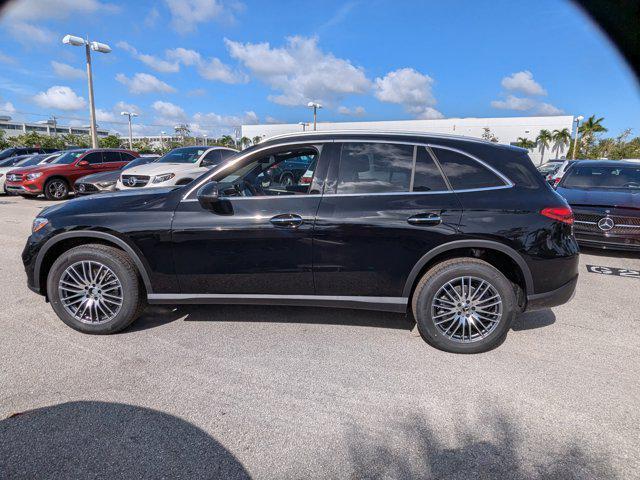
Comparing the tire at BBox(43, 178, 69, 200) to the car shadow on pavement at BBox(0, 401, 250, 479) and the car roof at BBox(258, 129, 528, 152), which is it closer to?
the car roof at BBox(258, 129, 528, 152)

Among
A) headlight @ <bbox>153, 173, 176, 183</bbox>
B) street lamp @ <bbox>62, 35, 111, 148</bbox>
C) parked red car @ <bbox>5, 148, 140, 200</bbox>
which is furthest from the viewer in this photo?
street lamp @ <bbox>62, 35, 111, 148</bbox>

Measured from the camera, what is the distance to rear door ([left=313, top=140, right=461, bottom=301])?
3.27 meters

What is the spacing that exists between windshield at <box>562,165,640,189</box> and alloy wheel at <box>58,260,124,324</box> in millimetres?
7828

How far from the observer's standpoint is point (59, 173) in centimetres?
1390

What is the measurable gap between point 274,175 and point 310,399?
2.29m

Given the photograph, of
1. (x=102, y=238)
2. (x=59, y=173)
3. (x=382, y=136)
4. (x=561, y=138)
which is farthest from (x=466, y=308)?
(x=561, y=138)

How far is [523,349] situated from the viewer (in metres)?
3.45

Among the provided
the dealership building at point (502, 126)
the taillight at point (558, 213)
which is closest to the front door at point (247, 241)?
the taillight at point (558, 213)

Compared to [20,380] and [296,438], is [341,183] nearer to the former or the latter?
[296,438]

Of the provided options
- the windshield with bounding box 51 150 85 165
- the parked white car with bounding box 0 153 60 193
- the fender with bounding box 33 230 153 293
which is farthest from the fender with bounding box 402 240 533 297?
the parked white car with bounding box 0 153 60 193

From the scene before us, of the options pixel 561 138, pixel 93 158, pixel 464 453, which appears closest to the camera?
pixel 464 453

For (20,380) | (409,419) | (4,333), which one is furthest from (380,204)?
(4,333)

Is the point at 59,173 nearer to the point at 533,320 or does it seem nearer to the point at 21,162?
the point at 21,162

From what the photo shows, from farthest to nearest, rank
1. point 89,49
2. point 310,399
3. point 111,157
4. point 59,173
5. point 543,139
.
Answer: point 543,139 → point 89,49 → point 111,157 → point 59,173 → point 310,399
